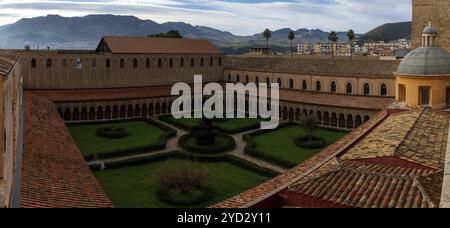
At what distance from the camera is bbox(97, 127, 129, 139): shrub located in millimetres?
39312

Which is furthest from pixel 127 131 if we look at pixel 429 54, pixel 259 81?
pixel 429 54

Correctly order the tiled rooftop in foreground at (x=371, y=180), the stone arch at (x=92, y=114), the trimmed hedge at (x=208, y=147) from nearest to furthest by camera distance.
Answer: the tiled rooftop in foreground at (x=371, y=180), the trimmed hedge at (x=208, y=147), the stone arch at (x=92, y=114)

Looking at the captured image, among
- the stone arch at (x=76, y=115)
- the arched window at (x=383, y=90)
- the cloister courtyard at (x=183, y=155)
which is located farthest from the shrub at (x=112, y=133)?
the arched window at (x=383, y=90)

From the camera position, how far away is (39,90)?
49812 mm

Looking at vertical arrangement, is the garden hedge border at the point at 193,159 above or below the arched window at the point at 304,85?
below

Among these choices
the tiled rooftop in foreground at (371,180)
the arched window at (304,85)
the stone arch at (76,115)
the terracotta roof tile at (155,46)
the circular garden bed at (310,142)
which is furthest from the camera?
the terracotta roof tile at (155,46)

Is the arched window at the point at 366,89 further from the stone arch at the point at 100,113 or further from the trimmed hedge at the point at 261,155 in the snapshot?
the stone arch at the point at 100,113

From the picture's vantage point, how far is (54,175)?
582 inches

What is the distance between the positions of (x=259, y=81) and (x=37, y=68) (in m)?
27.0

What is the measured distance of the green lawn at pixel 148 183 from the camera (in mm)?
23859

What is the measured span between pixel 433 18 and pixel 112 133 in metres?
27.9

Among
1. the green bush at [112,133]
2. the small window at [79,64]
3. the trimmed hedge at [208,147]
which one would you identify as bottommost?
the trimmed hedge at [208,147]

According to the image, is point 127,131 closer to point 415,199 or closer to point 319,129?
point 319,129

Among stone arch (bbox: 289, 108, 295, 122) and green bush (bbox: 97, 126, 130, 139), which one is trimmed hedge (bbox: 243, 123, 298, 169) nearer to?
stone arch (bbox: 289, 108, 295, 122)
